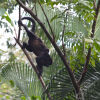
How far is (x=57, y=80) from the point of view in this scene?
280 cm

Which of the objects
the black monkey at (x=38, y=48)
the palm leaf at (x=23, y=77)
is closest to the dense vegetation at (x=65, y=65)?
the palm leaf at (x=23, y=77)

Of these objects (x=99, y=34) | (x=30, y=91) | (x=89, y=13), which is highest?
(x=89, y=13)

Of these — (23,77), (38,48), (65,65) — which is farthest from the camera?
(38,48)

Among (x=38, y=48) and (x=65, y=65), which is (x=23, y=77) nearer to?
(x=65, y=65)

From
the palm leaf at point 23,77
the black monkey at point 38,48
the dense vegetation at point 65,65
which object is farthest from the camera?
the black monkey at point 38,48

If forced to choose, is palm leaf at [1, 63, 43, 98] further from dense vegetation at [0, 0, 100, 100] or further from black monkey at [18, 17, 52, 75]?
black monkey at [18, 17, 52, 75]

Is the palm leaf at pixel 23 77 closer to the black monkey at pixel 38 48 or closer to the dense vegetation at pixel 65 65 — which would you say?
the dense vegetation at pixel 65 65

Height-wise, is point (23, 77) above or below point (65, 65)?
below

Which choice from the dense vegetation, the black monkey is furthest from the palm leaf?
the black monkey

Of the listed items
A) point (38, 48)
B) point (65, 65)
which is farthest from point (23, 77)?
point (38, 48)

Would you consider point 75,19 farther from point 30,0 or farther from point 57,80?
point 30,0

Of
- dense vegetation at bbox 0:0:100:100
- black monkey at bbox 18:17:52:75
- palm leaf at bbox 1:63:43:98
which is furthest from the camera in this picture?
black monkey at bbox 18:17:52:75

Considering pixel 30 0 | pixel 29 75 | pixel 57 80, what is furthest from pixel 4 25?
pixel 57 80

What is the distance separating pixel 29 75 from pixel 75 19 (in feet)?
3.75
